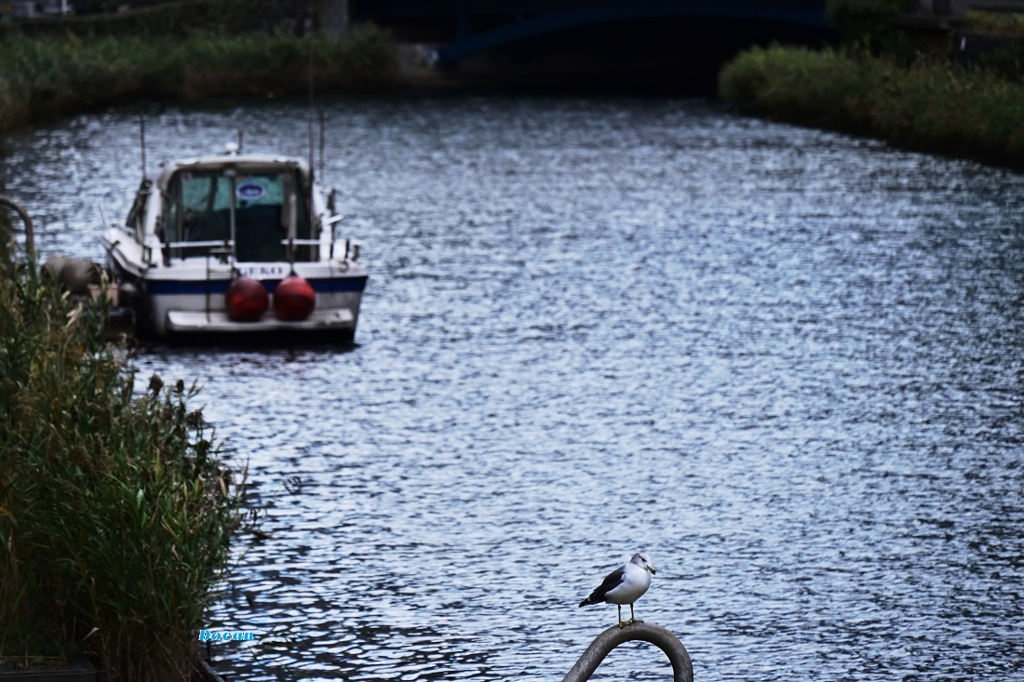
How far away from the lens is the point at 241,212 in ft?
85.1

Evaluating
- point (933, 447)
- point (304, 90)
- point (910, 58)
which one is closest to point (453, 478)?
point (933, 447)

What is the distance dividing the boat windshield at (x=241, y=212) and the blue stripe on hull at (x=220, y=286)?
1434 mm

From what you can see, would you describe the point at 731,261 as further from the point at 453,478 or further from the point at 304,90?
the point at 304,90

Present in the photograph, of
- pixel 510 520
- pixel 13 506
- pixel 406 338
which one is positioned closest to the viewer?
pixel 13 506

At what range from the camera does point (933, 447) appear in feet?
62.4

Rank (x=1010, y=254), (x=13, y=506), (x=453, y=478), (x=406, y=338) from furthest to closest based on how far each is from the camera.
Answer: (x=1010, y=254)
(x=406, y=338)
(x=453, y=478)
(x=13, y=506)

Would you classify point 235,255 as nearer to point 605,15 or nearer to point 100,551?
point 100,551

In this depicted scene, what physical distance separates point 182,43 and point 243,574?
54.6 m

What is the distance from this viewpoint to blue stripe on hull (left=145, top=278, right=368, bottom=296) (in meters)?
23.9

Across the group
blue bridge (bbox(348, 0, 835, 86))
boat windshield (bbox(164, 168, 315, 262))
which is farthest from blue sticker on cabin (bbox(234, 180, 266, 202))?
blue bridge (bbox(348, 0, 835, 86))

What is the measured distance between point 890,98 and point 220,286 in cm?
2761

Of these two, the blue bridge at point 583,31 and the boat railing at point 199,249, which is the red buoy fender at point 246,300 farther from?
the blue bridge at point 583,31

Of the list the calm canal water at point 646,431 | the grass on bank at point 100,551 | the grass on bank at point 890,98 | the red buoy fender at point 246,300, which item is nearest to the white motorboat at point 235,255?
the red buoy fender at point 246,300

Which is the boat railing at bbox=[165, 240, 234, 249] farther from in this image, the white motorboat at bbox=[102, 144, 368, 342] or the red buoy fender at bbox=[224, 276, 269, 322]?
the red buoy fender at bbox=[224, 276, 269, 322]
